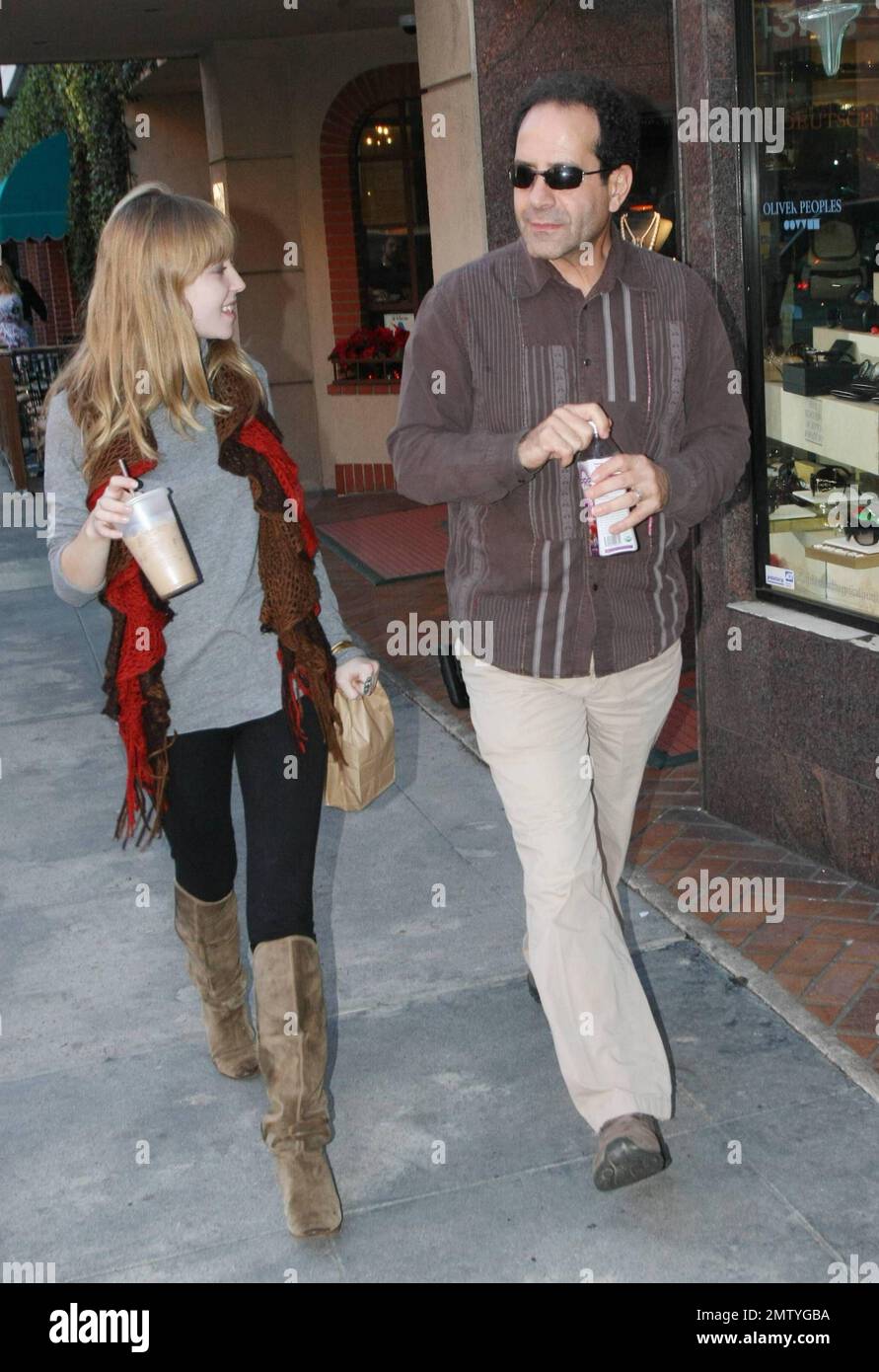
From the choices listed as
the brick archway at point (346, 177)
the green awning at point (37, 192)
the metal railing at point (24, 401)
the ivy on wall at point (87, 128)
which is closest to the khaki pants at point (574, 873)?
the brick archway at point (346, 177)

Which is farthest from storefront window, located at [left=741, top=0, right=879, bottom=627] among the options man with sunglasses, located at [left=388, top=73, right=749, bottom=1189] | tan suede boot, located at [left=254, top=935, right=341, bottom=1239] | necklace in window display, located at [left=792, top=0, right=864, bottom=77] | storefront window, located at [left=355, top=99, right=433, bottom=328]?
storefront window, located at [left=355, top=99, right=433, bottom=328]

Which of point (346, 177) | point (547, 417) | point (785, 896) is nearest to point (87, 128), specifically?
point (346, 177)

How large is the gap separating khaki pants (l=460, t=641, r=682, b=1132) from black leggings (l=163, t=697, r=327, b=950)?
1.30ft

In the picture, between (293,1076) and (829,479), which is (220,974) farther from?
(829,479)

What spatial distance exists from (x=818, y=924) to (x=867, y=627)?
0.89m

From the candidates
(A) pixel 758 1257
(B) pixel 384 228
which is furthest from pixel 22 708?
(B) pixel 384 228

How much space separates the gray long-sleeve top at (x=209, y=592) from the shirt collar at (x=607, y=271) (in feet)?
2.27

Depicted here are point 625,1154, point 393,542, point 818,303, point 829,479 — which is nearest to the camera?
point 625,1154

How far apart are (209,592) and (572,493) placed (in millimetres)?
754

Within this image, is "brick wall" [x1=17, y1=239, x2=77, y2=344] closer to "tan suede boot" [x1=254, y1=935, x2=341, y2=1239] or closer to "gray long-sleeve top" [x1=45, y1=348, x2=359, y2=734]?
"gray long-sleeve top" [x1=45, y1=348, x2=359, y2=734]

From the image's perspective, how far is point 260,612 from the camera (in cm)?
311

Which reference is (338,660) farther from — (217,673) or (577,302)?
(577,302)

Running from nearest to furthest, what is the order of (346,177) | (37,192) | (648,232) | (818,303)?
(818,303)
(648,232)
(346,177)
(37,192)
